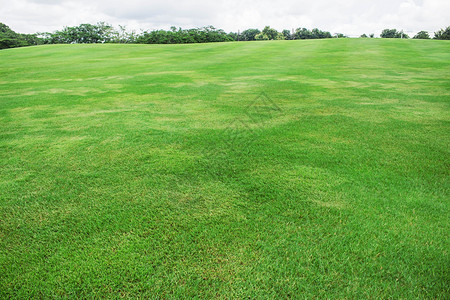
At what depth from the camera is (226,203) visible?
7.64 feet

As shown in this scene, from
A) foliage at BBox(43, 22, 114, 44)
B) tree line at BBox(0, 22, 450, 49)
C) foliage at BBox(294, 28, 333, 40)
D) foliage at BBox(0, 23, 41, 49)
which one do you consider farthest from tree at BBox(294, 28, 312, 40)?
foliage at BBox(0, 23, 41, 49)

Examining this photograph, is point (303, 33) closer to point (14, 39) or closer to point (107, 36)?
point (107, 36)

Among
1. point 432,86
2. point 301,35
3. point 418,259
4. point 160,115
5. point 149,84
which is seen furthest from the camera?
point 301,35

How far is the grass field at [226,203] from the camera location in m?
1.64

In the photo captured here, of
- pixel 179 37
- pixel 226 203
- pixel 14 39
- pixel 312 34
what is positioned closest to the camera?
pixel 226 203

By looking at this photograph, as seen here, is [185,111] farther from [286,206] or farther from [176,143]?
[286,206]

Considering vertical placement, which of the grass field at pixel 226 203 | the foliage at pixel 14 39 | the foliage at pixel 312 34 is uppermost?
the foliage at pixel 312 34

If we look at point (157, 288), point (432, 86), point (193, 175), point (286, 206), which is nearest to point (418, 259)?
point (286, 206)

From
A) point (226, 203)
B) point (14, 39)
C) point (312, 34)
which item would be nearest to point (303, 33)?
point (312, 34)

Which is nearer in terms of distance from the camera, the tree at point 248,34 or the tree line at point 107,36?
the tree line at point 107,36

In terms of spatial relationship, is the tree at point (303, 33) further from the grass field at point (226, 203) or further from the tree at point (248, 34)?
the grass field at point (226, 203)

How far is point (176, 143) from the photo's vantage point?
359cm

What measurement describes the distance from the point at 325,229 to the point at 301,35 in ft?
312

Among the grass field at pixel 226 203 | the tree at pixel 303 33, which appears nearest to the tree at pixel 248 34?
the tree at pixel 303 33
